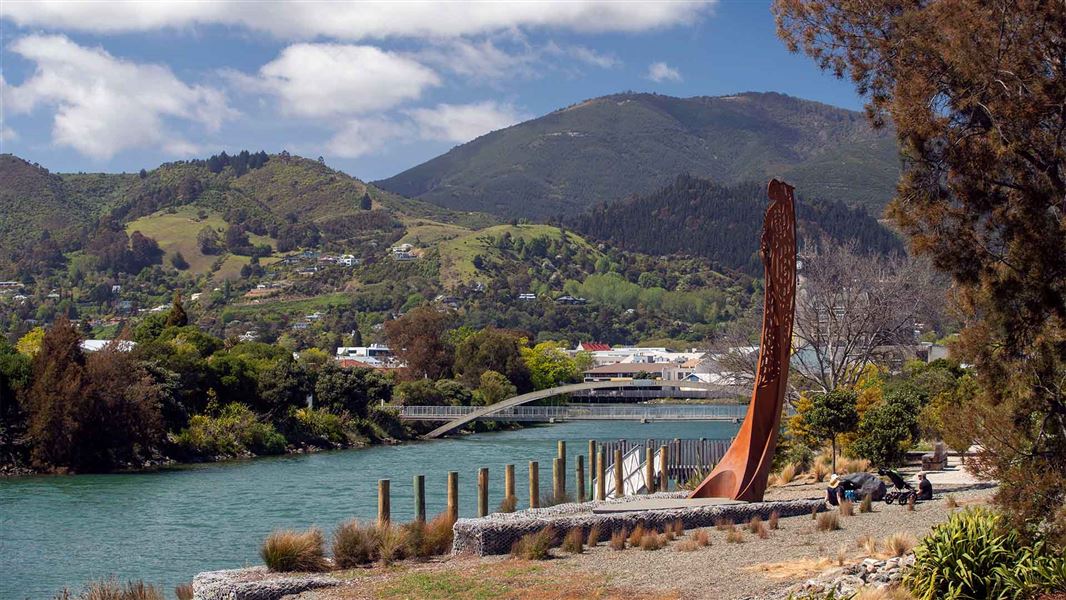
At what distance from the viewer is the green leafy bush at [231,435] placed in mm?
54750

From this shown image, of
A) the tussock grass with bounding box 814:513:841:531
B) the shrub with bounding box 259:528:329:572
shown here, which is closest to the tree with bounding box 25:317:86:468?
the shrub with bounding box 259:528:329:572

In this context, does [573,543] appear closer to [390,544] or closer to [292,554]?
[390,544]

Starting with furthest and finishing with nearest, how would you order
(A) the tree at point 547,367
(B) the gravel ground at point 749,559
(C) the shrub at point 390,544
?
(A) the tree at point 547,367
(C) the shrub at point 390,544
(B) the gravel ground at point 749,559

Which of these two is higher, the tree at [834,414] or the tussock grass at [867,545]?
the tree at [834,414]

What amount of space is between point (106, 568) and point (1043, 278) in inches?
781

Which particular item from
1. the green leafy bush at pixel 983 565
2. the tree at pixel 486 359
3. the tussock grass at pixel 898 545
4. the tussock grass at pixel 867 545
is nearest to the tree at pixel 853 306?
the tussock grass at pixel 867 545

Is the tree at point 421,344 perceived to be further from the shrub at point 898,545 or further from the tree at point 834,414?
the shrub at point 898,545

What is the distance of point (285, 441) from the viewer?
6041cm

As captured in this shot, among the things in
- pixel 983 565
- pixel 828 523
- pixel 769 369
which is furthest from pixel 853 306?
pixel 983 565

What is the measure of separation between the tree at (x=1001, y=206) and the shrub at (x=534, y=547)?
6718 mm

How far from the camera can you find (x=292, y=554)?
18016mm

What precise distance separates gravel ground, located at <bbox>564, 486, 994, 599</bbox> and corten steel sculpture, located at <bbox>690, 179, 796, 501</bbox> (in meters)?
1.29

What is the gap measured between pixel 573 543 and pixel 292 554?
166 inches

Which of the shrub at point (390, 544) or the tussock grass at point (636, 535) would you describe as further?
the tussock grass at point (636, 535)
